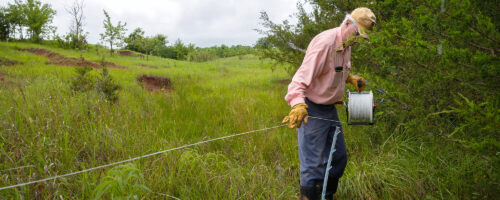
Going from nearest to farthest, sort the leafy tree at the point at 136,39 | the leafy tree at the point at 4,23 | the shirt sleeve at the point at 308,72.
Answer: the shirt sleeve at the point at 308,72
the leafy tree at the point at 136,39
the leafy tree at the point at 4,23

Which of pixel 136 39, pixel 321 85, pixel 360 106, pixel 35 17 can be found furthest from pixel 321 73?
pixel 35 17

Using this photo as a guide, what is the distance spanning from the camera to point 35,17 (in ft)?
102

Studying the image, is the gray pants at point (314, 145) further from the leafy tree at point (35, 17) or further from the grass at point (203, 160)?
the leafy tree at point (35, 17)

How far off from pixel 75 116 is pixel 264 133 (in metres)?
2.53

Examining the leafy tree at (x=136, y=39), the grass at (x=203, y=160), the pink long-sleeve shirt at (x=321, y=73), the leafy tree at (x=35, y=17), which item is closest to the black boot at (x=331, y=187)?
the grass at (x=203, y=160)

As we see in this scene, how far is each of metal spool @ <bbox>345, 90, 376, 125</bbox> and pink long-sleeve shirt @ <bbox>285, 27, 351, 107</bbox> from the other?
0.13 m

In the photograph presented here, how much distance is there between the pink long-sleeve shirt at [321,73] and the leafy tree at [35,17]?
→ 3722cm

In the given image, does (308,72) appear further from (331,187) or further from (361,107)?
(331,187)

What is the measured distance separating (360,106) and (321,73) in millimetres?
488

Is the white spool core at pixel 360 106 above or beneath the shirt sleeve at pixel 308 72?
beneath

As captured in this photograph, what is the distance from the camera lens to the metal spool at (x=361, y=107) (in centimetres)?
243

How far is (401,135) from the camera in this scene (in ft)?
11.2

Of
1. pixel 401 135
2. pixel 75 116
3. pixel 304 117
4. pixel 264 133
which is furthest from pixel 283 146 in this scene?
pixel 75 116

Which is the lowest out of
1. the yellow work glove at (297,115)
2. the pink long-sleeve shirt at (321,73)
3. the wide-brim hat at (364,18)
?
the yellow work glove at (297,115)
